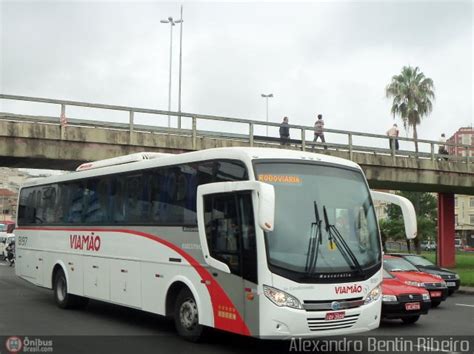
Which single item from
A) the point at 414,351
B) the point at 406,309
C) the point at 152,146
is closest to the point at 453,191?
the point at 152,146

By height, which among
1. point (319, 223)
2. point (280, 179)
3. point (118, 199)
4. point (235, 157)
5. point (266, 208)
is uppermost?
point (235, 157)

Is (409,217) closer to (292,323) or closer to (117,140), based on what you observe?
(292,323)

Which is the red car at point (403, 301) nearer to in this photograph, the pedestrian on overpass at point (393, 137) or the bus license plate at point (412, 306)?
the bus license plate at point (412, 306)

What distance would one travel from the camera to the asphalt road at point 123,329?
910 cm

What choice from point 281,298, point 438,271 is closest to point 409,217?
point 281,298

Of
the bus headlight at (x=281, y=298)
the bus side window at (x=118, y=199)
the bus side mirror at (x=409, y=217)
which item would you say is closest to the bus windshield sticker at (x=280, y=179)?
the bus headlight at (x=281, y=298)

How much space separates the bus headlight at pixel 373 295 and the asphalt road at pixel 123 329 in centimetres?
147

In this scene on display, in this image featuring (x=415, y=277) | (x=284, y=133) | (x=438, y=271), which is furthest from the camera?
(x=284, y=133)

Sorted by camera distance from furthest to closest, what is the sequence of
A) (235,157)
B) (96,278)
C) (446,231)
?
(446,231), (96,278), (235,157)

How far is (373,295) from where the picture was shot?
8.77m

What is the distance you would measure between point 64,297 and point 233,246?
685 centimetres

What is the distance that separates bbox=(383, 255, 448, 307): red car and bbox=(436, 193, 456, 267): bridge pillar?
19576mm

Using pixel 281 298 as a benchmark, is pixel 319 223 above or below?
above

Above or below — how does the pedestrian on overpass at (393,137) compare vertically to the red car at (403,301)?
above
